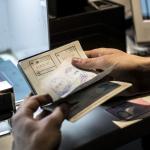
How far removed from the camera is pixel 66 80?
81cm

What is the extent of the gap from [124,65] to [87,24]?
0.40 m

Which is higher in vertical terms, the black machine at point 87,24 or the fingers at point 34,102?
the black machine at point 87,24

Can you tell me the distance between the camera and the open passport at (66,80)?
0.71 metres

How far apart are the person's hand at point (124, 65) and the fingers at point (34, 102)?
0.17 meters

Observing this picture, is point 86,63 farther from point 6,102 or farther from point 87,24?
point 87,24

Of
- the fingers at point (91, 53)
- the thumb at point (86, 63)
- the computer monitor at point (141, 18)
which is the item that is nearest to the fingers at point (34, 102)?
the thumb at point (86, 63)

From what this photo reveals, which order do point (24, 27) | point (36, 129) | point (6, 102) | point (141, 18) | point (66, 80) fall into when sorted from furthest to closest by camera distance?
point (141, 18) < point (24, 27) < point (6, 102) < point (66, 80) < point (36, 129)

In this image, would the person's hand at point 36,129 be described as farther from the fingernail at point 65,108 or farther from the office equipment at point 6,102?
the office equipment at point 6,102

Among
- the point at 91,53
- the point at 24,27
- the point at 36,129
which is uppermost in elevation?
→ the point at 24,27

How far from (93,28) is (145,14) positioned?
214mm

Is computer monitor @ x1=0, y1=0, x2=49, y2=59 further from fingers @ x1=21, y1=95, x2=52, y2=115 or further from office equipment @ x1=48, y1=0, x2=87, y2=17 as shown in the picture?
fingers @ x1=21, y1=95, x2=52, y2=115

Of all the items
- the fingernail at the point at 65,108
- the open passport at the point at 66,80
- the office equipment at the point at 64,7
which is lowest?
the fingernail at the point at 65,108

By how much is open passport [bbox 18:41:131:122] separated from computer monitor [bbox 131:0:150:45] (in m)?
0.53

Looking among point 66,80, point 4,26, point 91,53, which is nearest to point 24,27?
point 4,26
